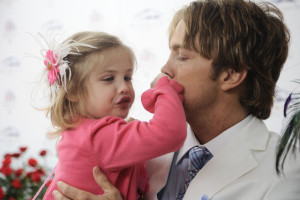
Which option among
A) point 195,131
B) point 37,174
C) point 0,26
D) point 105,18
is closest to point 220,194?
point 195,131

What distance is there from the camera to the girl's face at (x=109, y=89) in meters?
1.30

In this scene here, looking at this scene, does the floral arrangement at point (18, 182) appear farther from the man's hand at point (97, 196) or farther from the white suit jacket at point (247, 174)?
the white suit jacket at point (247, 174)

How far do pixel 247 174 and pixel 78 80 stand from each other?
0.80m

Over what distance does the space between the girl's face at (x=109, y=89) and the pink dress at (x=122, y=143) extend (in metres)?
0.08

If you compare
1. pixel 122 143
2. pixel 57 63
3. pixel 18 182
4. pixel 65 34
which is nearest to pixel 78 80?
pixel 57 63

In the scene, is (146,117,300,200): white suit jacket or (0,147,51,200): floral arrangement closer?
(146,117,300,200): white suit jacket

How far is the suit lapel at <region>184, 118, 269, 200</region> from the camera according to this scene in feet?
3.98

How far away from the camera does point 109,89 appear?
4.27 ft

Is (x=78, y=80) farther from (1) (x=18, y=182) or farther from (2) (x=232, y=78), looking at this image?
(1) (x=18, y=182)

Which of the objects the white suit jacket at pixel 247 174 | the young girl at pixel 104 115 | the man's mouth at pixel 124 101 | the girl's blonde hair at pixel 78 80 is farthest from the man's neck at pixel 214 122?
the girl's blonde hair at pixel 78 80

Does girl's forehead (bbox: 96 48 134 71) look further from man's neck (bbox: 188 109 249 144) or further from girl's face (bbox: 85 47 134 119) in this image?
man's neck (bbox: 188 109 249 144)

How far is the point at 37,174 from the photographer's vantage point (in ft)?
7.12

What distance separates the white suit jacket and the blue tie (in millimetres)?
33

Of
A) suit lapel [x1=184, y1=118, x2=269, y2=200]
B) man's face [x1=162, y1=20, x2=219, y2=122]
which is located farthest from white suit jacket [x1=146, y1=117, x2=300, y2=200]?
man's face [x1=162, y1=20, x2=219, y2=122]
